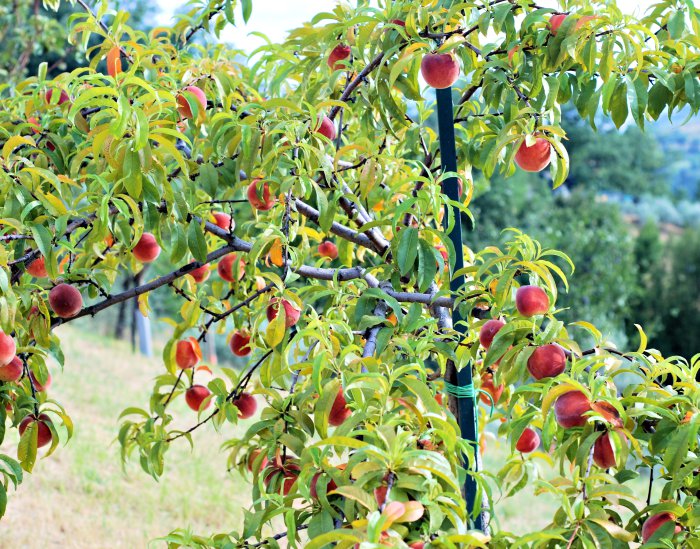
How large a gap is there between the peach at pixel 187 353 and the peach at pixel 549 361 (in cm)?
67

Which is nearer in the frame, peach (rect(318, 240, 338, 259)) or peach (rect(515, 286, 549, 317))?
peach (rect(515, 286, 549, 317))

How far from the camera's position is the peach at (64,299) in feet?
3.71

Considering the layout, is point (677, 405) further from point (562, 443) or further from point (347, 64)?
point (347, 64)

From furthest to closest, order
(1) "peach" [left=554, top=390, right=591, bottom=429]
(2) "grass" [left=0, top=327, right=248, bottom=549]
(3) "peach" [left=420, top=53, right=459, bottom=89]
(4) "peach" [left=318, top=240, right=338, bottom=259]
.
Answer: (2) "grass" [left=0, top=327, right=248, bottom=549]
(4) "peach" [left=318, top=240, right=338, bottom=259]
(3) "peach" [left=420, top=53, right=459, bottom=89]
(1) "peach" [left=554, top=390, right=591, bottom=429]

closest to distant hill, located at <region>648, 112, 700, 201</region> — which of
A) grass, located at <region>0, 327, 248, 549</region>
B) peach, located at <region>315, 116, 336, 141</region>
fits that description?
grass, located at <region>0, 327, 248, 549</region>

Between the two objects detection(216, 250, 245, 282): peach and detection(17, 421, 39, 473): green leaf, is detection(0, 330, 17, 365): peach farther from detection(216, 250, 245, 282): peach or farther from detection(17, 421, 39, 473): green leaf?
detection(216, 250, 245, 282): peach

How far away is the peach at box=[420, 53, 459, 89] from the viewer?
1.04 meters

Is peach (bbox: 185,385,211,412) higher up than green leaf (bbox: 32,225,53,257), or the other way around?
green leaf (bbox: 32,225,53,257)

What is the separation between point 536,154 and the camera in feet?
3.21

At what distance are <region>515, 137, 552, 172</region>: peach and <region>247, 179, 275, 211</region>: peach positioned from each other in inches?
13.5

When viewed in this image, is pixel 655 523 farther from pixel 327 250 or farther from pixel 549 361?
pixel 327 250

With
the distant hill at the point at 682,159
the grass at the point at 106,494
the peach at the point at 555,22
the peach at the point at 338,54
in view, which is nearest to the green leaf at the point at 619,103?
the peach at the point at 555,22

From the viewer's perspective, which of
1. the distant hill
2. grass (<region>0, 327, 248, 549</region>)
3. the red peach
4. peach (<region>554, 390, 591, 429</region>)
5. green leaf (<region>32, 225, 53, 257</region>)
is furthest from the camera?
the distant hill

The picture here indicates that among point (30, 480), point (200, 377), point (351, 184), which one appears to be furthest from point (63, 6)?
point (351, 184)
